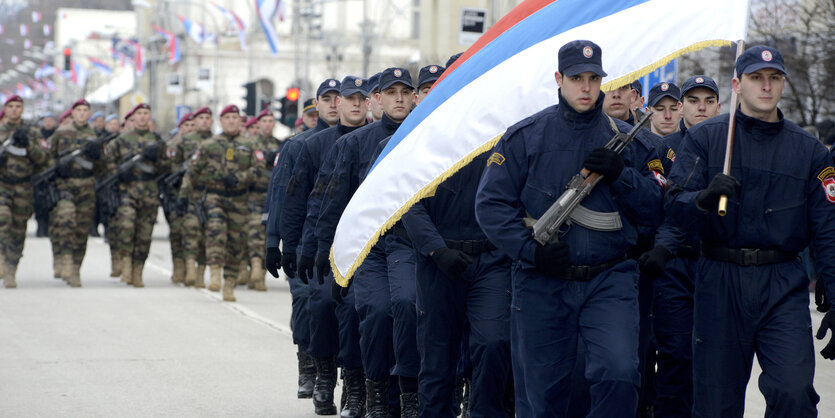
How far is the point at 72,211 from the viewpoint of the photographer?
17.7m

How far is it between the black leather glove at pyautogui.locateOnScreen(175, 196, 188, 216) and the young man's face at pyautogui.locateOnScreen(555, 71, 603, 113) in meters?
11.9

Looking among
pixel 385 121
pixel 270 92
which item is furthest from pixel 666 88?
pixel 270 92

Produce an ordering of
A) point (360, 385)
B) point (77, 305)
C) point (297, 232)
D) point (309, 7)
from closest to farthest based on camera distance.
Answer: point (360, 385) → point (297, 232) → point (77, 305) → point (309, 7)

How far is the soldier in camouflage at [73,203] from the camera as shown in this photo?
1767cm

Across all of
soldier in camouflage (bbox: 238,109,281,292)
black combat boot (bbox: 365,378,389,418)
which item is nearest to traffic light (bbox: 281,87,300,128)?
soldier in camouflage (bbox: 238,109,281,292)

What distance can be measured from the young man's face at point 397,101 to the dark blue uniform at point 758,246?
8.05ft

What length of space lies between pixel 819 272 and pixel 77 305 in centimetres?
1071

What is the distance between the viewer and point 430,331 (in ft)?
24.0

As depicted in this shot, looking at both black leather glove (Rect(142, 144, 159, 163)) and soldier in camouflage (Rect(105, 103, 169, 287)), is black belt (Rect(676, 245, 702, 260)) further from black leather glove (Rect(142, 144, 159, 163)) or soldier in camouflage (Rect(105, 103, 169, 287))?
black leather glove (Rect(142, 144, 159, 163))

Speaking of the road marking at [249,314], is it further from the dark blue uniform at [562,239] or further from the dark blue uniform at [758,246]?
the dark blue uniform at [758,246]

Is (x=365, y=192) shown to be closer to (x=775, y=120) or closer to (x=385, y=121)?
(x=385, y=121)

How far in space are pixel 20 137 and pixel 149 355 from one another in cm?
658

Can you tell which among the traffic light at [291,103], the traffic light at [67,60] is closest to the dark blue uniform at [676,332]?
the traffic light at [291,103]

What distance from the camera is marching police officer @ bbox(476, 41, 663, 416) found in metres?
6.01
